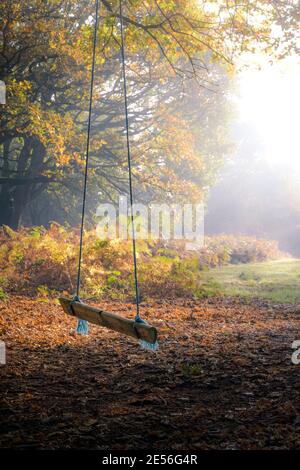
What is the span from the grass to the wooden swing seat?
6437 mm

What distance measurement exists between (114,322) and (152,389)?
0.65 metres

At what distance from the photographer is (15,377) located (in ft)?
14.7

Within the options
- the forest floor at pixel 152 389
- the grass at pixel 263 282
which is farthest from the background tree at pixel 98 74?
the grass at pixel 263 282

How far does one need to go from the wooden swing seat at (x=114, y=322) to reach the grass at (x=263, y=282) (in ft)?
21.1

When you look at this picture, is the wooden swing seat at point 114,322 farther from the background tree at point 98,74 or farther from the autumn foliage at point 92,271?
the autumn foliage at point 92,271

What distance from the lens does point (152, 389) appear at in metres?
4.11

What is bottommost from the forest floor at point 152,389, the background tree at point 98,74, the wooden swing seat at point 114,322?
the forest floor at point 152,389

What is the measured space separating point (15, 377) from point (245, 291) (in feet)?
25.7

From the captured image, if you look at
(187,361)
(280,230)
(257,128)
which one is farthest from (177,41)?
(257,128)

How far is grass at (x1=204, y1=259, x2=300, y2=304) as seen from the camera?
10.9 metres

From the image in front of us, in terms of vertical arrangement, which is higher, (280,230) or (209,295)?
(280,230)

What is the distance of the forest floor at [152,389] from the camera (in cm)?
317

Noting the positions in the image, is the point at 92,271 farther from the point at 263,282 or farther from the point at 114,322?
the point at 114,322

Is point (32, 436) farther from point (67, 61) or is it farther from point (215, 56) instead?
point (67, 61)
